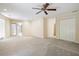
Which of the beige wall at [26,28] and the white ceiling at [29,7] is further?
the beige wall at [26,28]

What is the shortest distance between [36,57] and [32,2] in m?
1.46

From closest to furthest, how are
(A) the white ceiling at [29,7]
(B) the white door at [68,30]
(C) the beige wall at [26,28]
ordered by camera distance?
1. (A) the white ceiling at [29,7]
2. (B) the white door at [68,30]
3. (C) the beige wall at [26,28]

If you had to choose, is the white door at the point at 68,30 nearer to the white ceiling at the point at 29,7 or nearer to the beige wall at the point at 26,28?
the white ceiling at the point at 29,7

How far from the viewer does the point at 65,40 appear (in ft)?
12.6

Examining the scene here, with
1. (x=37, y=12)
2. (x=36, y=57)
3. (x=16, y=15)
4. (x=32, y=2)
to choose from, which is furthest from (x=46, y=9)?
(x=36, y=57)

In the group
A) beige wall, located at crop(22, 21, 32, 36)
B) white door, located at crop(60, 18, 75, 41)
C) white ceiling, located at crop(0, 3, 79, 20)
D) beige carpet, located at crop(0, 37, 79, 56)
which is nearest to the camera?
white ceiling, located at crop(0, 3, 79, 20)

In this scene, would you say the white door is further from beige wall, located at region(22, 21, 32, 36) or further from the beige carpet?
beige wall, located at region(22, 21, 32, 36)

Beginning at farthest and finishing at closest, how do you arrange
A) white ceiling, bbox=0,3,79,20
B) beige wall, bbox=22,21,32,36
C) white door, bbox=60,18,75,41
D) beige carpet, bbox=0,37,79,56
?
beige wall, bbox=22,21,32,36 < white door, bbox=60,18,75,41 < beige carpet, bbox=0,37,79,56 < white ceiling, bbox=0,3,79,20

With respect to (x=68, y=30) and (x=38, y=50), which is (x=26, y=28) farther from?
(x=68, y=30)

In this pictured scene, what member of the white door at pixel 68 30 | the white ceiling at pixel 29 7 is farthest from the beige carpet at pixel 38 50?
the white ceiling at pixel 29 7

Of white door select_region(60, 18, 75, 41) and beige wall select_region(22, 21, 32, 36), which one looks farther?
beige wall select_region(22, 21, 32, 36)

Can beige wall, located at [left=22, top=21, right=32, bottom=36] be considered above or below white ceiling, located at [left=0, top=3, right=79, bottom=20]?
below

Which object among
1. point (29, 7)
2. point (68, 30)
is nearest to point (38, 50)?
point (68, 30)

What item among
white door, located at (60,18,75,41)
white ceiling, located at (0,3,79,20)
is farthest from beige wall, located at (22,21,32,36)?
white door, located at (60,18,75,41)
